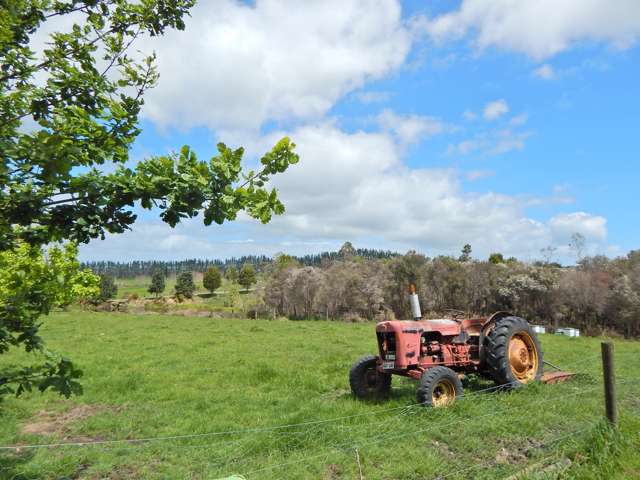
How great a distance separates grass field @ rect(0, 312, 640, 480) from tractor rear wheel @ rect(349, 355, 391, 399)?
10.5 inches

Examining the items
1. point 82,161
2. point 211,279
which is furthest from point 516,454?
point 211,279

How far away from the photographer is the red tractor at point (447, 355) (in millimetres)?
7961

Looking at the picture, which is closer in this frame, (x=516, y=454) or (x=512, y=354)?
(x=516, y=454)

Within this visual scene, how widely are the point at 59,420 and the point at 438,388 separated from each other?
6817mm

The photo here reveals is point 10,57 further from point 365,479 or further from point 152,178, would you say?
point 365,479

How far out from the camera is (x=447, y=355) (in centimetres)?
865

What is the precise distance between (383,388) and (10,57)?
7.65 meters

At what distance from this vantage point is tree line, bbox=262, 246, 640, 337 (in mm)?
30250

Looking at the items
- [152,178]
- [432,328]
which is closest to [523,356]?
[432,328]

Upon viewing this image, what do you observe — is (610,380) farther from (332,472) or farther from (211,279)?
(211,279)

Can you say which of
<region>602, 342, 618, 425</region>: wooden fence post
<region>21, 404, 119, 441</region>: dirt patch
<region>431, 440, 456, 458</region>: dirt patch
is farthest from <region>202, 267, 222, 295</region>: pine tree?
<region>602, 342, 618, 425</region>: wooden fence post

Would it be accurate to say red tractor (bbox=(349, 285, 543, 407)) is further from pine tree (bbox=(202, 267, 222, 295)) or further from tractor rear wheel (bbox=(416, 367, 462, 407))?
pine tree (bbox=(202, 267, 222, 295))

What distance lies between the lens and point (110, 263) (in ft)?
626

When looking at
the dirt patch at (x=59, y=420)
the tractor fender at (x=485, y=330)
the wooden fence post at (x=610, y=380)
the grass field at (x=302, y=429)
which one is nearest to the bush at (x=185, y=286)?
the grass field at (x=302, y=429)
